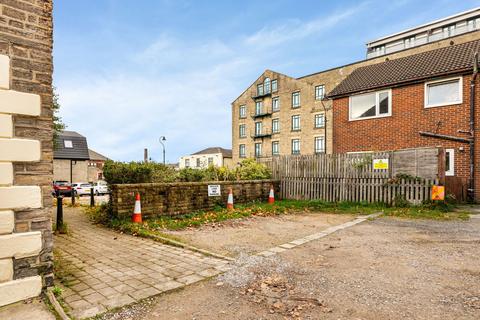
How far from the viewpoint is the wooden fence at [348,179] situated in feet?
33.5

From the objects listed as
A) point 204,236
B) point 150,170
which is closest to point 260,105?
point 150,170

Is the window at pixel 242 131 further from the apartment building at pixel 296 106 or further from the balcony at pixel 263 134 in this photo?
the balcony at pixel 263 134

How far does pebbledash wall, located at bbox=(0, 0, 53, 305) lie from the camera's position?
3.25 m

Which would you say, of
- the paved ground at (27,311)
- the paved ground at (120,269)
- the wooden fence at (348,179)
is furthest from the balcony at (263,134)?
the paved ground at (27,311)

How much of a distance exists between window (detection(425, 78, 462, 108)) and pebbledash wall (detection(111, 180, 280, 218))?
972 cm

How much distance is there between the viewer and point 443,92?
13453 mm

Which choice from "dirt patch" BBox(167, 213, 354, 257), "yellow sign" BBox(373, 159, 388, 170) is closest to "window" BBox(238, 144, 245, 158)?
"yellow sign" BBox(373, 159, 388, 170)

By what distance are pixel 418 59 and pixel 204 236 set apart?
15.5 m

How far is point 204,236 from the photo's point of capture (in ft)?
21.2

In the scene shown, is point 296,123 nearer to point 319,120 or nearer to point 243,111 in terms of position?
point 319,120

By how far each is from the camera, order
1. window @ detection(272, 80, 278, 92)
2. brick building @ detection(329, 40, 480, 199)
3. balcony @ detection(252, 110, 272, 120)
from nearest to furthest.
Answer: brick building @ detection(329, 40, 480, 199)
window @ detection(272, 80, 278, 92)
balcony @ detection(252, 110, 272, 120)

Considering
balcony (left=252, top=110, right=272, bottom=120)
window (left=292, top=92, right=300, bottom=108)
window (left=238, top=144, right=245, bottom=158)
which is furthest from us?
window (left=238, top=144, right=245, bottom=158)

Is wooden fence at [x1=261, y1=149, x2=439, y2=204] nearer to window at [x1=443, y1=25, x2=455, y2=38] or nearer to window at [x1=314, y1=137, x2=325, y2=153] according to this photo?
→ window at [x1=314, y1=137, x2=325, y2=153]

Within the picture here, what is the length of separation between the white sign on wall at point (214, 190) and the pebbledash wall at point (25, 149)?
253 inches
